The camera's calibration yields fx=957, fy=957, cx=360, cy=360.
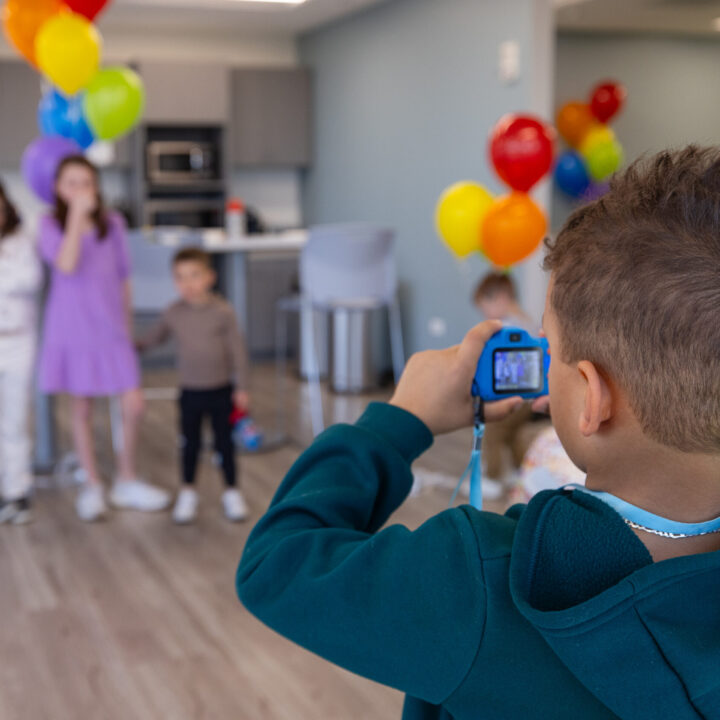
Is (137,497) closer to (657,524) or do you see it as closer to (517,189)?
(517,189)

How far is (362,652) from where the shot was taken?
611 millimetres

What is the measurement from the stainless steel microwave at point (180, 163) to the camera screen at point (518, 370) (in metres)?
6.10

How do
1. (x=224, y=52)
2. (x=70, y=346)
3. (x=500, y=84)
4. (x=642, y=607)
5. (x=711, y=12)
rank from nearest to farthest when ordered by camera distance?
(x=642, y=607)
(x=70, y=346)
(x=500, y=84)
(x=711, y=12)
(x=224, y=52)

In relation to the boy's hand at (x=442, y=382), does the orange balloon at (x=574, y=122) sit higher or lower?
higher

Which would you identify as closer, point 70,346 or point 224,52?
point 70,346

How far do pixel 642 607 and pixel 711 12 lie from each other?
6543mm

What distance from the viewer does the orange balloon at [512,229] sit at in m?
3.34

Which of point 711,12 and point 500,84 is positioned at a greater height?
point 711,12

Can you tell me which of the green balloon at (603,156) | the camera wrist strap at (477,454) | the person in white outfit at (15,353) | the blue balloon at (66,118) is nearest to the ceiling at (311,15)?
the green balloon at (603,156)

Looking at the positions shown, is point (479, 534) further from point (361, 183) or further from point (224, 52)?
point (224, 52)

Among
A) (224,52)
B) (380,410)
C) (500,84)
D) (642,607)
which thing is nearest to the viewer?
(642,607)

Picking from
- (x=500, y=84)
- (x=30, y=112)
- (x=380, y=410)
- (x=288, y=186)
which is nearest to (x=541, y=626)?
(x=380, y=410)

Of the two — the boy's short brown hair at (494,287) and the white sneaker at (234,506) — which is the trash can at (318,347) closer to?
the boy's short brown hair at (494,287)

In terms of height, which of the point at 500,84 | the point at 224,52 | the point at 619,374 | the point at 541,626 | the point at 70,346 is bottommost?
the point at 70,346
